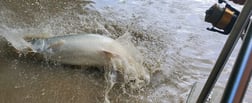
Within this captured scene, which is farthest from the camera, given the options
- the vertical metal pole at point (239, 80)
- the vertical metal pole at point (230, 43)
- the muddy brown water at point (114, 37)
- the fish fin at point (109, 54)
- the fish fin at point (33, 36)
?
the fish fin at point (33, 36)

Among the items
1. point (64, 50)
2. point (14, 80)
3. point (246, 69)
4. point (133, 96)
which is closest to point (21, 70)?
point (14, 80)

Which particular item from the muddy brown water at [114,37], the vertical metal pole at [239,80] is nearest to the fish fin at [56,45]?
the muddy brown water at [114,37]

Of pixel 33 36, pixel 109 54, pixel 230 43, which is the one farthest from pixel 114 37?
pixel 230 43

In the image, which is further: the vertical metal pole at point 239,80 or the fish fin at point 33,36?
the fish fin at point 33,36

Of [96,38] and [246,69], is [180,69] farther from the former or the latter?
[246,69]

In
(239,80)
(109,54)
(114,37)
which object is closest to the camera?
(239,80)

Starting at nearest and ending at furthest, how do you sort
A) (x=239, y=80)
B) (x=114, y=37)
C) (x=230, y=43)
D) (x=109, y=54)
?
(x=239, y=80), (x=230, y=43), (x=109, y=54), (x=114, y=37)

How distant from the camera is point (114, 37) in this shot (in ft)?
7.45

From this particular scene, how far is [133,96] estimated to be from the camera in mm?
1796

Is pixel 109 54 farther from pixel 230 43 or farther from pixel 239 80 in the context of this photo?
pixel 239 80

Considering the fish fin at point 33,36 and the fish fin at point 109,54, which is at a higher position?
the fish fin at point 33,36

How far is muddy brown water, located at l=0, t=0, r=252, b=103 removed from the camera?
69.9 inches

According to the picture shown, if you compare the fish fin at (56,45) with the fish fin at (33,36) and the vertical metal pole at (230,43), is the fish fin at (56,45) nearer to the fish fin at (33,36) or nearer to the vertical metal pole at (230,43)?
the fish fin at (33,36)

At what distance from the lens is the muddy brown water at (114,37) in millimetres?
1776
